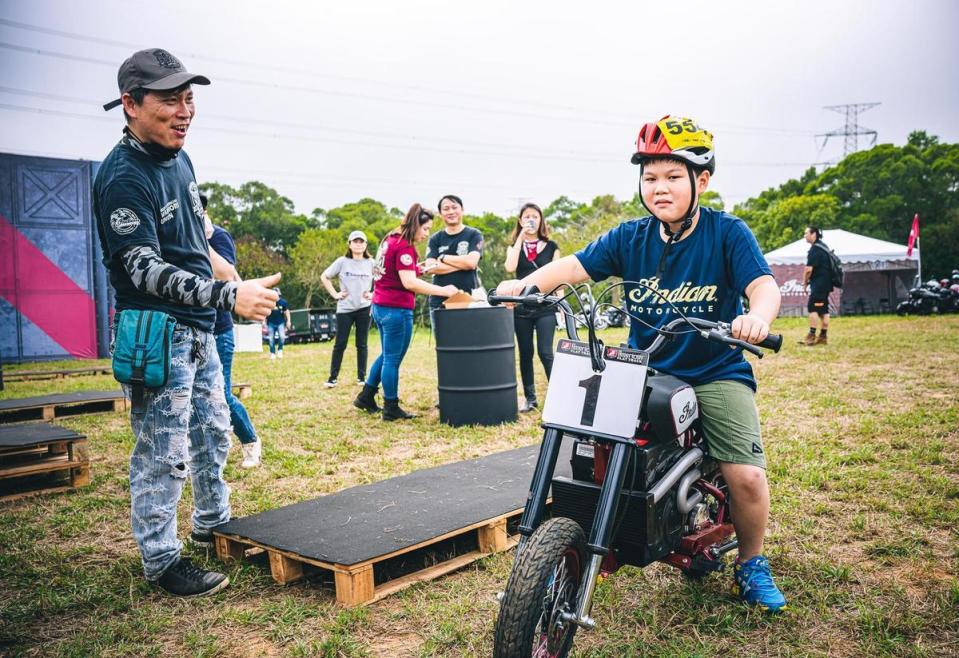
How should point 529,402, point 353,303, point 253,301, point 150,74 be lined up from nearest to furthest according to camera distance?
point 253,301, point 150,74, point 529,402, point 353,303

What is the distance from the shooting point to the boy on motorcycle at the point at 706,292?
7.91 feet

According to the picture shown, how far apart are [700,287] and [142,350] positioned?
7.33ft

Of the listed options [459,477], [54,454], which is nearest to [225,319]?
[54,454]

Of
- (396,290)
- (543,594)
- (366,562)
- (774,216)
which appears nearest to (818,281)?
(396,290)

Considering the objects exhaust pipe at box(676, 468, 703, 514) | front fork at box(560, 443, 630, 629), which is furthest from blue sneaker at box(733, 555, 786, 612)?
front fork at box(560, 443, 630, 629)

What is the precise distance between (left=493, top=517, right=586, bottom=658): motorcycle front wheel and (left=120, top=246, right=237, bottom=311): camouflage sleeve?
1.47 meters

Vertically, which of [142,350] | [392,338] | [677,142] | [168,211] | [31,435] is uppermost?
[677,142]

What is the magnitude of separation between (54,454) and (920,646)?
5552 millimetres

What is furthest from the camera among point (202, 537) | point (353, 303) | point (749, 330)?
point (353, 303)

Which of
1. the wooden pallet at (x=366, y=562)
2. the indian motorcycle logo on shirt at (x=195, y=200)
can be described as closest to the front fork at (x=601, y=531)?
the wooden pallet at (x=366, y=562)

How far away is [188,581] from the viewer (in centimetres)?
287

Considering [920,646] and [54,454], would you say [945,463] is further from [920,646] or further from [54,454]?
[54,454]

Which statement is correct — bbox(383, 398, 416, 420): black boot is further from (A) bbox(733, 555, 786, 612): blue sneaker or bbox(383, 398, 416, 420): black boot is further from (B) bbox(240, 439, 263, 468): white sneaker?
(A) bbox(733, 555, 786, 612): blue sneaker

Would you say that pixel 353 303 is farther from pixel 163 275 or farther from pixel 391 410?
pixel 163 275
